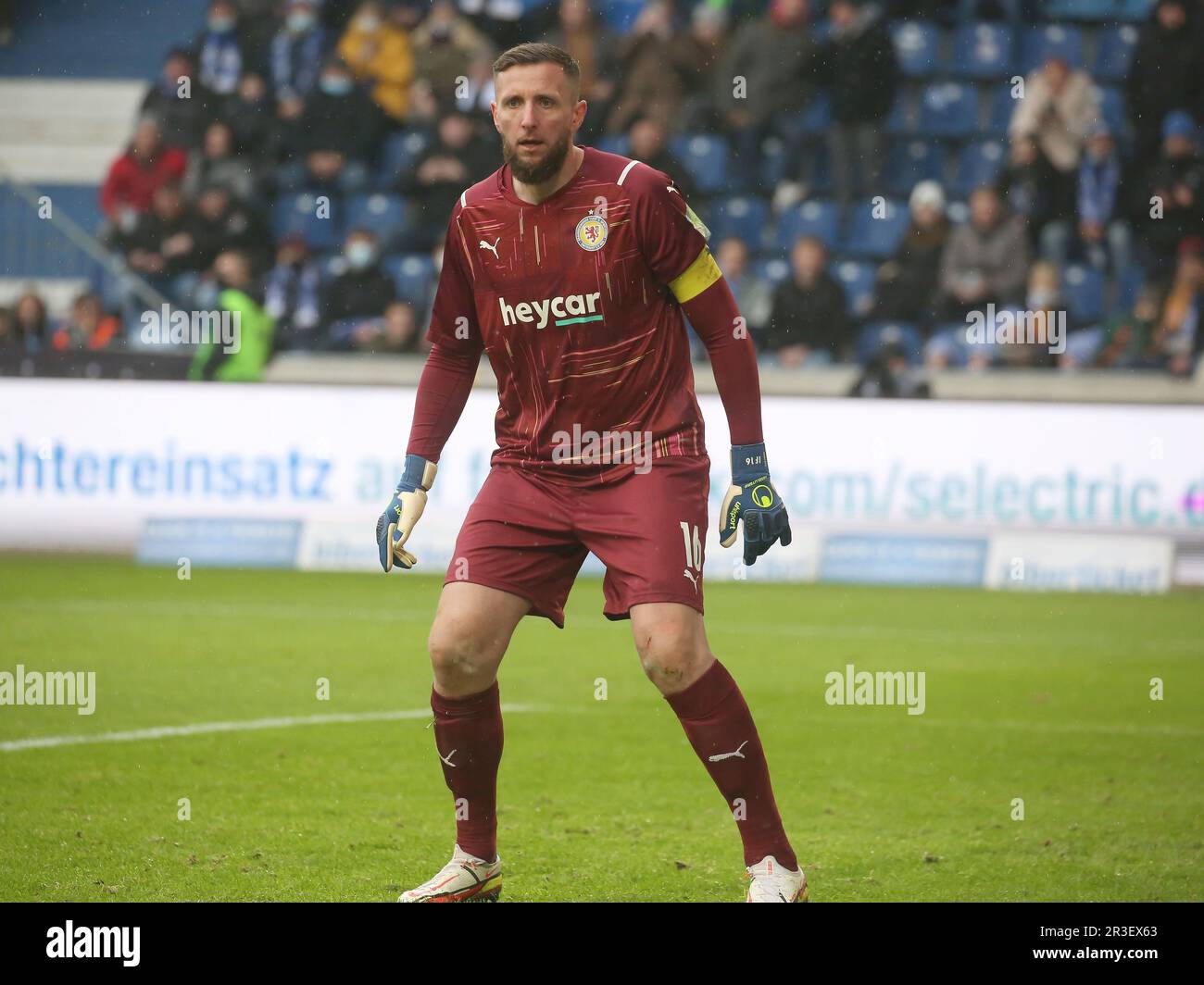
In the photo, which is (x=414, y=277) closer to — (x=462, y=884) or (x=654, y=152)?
(x=654, y=152)

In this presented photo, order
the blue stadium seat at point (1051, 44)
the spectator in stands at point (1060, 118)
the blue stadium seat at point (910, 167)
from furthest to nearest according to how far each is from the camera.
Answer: the blue stadium seat at point (1051, 44) < the blue stadium seat at point (910, 167) < the spectator in stands at point (1060, 118)

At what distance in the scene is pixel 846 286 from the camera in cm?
1466

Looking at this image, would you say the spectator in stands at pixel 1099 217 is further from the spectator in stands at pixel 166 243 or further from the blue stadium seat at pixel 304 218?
the spectator in stands at pixel 166 243

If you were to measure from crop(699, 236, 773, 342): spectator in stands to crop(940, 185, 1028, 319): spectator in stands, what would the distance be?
1.46 m

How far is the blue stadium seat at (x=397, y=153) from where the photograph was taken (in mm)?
15398

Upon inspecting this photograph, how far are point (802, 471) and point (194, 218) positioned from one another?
616 cm

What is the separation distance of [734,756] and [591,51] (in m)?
12.0

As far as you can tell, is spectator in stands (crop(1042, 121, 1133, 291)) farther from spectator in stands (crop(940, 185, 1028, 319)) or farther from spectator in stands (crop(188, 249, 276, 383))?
spectator in stands (crop(188, 249, 276, 383))

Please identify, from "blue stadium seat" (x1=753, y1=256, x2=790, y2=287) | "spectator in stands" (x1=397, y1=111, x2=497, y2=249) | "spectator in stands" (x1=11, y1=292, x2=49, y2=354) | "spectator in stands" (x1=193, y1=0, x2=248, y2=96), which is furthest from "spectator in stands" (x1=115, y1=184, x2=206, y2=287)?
"blue stadium seat" (x1=753, y1=256, x2=790, y2=287)

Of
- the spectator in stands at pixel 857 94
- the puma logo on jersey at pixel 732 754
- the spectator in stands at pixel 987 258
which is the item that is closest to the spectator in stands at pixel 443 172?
the spectator in stands at pixel 857 94

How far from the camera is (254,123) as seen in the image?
1530cm

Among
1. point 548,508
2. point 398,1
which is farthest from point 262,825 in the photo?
point 398,1

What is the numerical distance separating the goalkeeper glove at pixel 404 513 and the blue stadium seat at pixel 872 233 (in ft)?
35.1

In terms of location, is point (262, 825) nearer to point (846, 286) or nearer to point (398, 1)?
point (846, 286)
